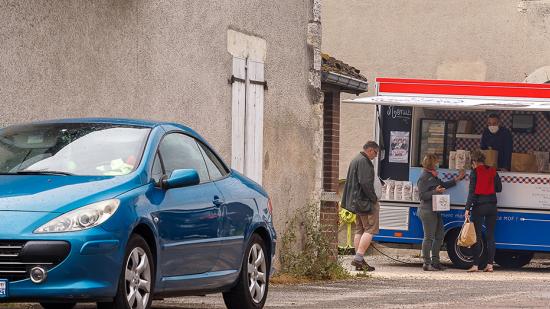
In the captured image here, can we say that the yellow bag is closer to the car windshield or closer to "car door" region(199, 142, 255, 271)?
"car door" region(199, 142, 255, 271)

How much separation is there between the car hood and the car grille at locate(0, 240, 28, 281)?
0.26m

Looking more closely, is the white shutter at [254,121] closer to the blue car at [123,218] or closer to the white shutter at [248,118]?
the white shutter at [248,118]

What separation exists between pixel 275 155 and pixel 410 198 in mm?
5256

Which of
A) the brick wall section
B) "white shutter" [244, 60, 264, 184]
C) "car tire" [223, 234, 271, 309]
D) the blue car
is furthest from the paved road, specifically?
"white shutter" [244, 60, 264, 184]

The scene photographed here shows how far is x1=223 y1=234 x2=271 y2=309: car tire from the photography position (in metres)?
10.5

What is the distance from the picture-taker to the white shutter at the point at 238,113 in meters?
15.3

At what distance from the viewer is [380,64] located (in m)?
29.2

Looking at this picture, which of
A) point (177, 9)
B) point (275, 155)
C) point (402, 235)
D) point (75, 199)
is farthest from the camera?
point (402, 235)

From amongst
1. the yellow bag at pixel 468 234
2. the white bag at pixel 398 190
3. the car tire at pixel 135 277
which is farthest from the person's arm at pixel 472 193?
the car tire at pixel 135 277

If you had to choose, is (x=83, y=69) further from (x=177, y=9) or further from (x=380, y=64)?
(x=380, y=64)

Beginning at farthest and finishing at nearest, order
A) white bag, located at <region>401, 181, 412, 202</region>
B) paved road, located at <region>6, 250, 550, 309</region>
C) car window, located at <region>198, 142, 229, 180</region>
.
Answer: white bag, located at <region>401, 181, 412, 202</region> < paved road, located at <region>6, 250, 550, 309</region> < car window, located at <region>198, 142, 229, 180</region>

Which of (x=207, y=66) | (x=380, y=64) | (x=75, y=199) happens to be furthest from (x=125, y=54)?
(x=380, y=64)

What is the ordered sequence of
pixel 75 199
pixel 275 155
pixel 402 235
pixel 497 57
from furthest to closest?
pixel 497 57 < pixel 402 235 < pixel 275 155 < pixel 75 199

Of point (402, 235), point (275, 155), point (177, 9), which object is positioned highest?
point (177, 9)
